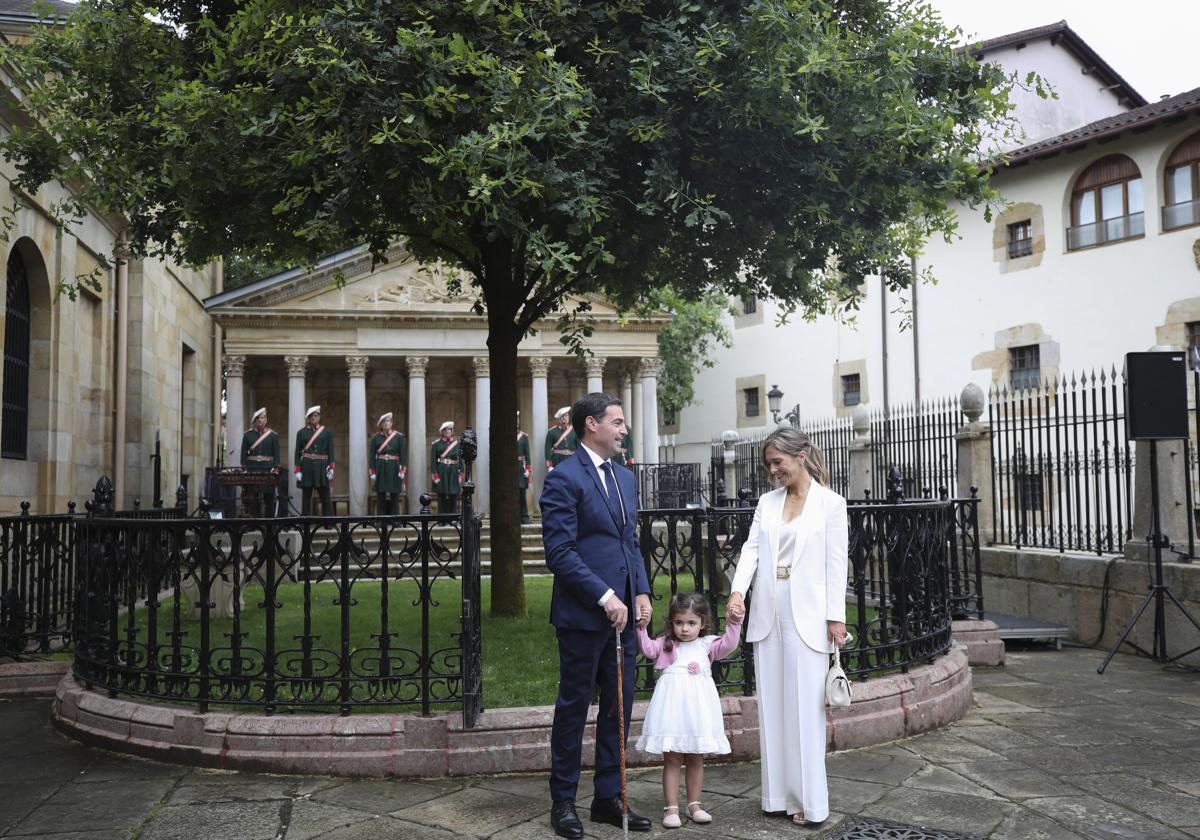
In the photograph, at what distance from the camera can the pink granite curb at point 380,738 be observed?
5.53 metres

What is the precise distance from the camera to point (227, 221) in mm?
8344

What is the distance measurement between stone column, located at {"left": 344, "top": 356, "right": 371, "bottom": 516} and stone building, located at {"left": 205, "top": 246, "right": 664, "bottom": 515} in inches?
1.2

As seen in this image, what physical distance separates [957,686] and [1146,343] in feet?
60.9

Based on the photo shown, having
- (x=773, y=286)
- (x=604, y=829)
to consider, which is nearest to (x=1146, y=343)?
(x=773, y=286)

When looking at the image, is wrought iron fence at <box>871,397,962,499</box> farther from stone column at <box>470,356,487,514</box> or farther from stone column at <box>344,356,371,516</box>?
stone column at <box>344,356,371,516</box>

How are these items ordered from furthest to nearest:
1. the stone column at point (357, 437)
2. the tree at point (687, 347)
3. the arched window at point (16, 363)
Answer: the tree at point (687, 347)
the stone column at point (357, 437)
the arched window at point (16, 363)

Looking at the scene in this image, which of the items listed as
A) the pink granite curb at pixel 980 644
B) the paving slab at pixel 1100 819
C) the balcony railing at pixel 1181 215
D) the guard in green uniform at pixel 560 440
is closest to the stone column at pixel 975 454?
the pink granite curb at pixel 980 644

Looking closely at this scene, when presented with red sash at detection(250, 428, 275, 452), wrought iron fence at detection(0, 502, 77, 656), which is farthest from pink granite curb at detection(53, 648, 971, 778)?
red sash at detection(250, 428, 275, 452)

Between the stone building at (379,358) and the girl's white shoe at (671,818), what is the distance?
19.9 m

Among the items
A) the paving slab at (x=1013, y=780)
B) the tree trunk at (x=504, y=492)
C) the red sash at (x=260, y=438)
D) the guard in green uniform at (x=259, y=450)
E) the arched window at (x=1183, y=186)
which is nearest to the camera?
the paving slab at (x=1013, y=780)

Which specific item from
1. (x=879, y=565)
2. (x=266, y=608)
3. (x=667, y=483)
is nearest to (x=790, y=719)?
(x=879, y=565)

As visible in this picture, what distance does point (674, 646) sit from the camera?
15.8ft

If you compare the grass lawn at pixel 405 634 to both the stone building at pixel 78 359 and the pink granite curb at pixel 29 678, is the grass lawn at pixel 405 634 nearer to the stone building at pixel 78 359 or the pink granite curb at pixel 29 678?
the pink granite curb at pixel 29 678

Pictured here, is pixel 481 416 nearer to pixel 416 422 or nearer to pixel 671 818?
pixel 416 422
